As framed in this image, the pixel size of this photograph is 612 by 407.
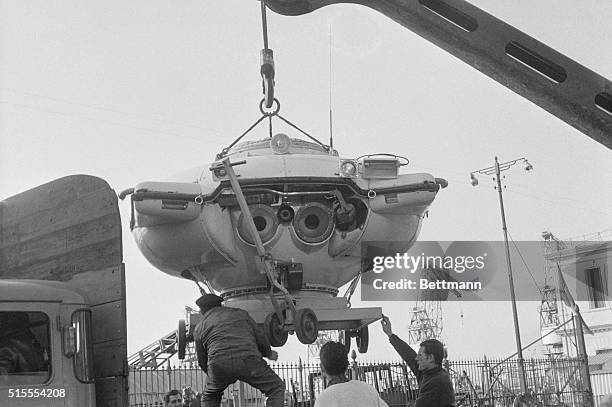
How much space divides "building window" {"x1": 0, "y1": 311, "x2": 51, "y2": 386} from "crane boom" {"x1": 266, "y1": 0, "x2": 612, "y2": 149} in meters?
4.24

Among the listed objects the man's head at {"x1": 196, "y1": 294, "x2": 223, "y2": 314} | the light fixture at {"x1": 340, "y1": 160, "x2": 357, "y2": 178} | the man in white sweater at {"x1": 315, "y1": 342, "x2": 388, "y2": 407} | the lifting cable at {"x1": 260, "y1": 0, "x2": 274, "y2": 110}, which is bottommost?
the man in white sweater at {"x1": 315, "y1": 342, "x2": 388, "y2": 407}

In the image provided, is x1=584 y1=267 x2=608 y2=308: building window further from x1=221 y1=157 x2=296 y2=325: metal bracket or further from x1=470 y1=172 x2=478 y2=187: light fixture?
x1=221 y1=157 x2=296 y2=325: metal bracket

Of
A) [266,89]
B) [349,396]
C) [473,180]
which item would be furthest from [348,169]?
[473,180]

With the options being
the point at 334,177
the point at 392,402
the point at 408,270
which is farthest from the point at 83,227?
the point at 392,402

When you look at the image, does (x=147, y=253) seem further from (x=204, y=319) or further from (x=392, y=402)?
(x=392, y=402)

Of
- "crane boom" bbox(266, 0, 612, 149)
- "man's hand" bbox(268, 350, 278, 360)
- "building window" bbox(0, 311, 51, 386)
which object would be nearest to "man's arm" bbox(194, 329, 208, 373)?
"man's hand" bbox(268, 350, 278, 360)

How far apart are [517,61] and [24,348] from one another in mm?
4605

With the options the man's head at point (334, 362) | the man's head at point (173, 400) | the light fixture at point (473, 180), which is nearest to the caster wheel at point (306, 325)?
the man's head at point (173, 400)

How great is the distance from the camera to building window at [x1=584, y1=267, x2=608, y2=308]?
48938 mm

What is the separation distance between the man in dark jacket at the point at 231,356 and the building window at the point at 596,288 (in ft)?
149

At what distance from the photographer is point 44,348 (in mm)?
5902

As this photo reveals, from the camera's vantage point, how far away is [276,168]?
7918 mm

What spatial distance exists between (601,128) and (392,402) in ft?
38.9

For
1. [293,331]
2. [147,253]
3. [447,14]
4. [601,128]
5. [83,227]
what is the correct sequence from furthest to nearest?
[147,253] → [293,331] → [83,227] → [447,14] → [601,128]
